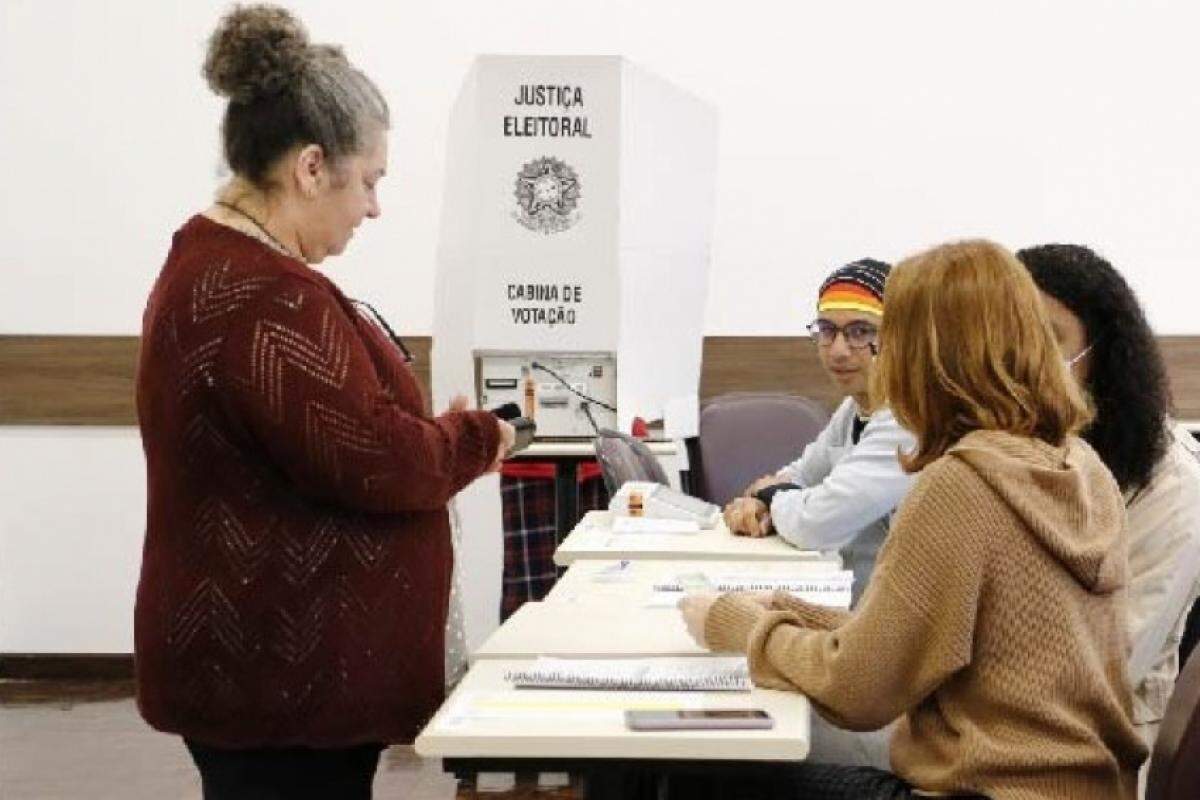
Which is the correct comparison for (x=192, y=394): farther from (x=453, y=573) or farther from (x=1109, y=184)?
(x=1109, y=184)

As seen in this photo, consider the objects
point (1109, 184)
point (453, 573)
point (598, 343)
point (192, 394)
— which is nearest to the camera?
point (192, 394)

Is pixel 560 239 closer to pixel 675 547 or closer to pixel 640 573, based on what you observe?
pixel 675 547

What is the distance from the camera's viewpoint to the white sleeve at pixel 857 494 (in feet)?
9.77

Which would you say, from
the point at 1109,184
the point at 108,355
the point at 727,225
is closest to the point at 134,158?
the point at 108,355

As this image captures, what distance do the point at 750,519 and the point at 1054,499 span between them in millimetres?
1556

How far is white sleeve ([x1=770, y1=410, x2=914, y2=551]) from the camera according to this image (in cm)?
298

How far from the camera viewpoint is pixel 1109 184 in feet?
17.2

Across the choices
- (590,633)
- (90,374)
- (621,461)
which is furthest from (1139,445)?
(90,374)

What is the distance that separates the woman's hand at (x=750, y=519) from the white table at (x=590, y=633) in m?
0.77

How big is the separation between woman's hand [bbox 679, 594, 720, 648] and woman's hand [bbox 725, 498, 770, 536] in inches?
44.2

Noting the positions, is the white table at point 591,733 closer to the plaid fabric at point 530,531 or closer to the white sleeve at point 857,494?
the white sleeve at point 857,494

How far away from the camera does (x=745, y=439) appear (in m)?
4.73

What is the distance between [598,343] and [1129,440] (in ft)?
6.62

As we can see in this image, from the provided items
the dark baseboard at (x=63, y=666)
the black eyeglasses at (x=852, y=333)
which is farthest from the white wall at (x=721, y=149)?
the black eyeglasses at (x=852, y=333)
